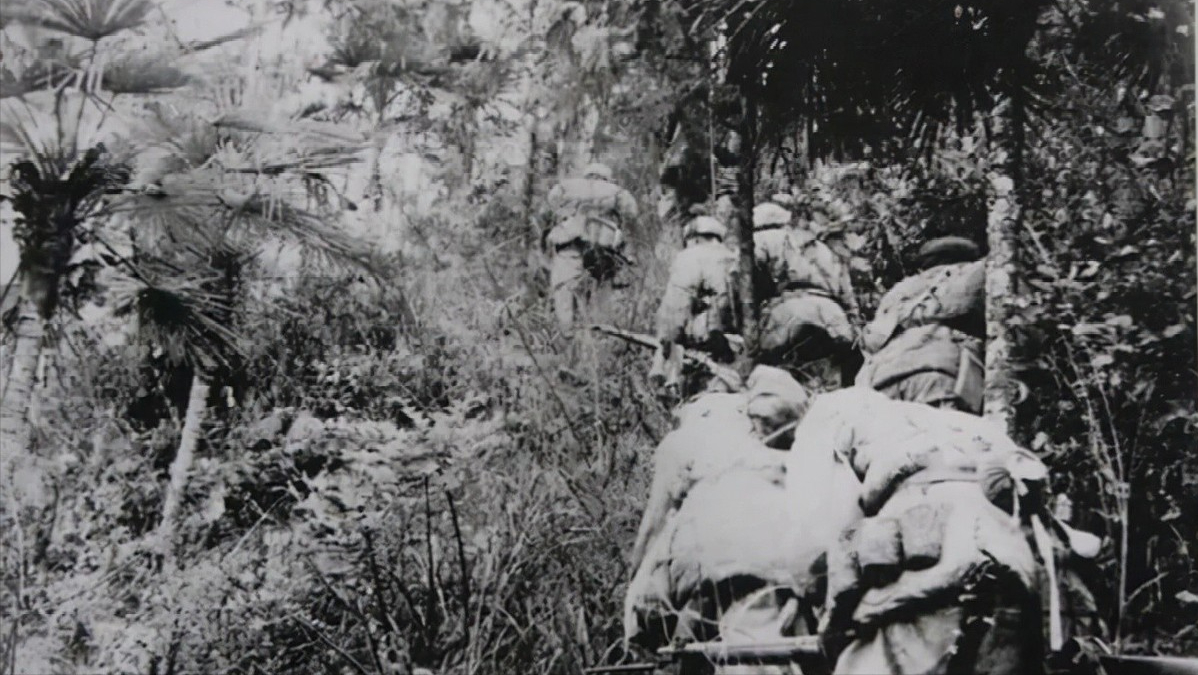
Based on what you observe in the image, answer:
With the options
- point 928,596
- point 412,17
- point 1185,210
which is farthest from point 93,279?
point 1185,210

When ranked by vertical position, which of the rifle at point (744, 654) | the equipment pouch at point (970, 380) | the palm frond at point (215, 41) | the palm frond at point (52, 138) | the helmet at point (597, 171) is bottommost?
the rifle at point (744, 654)

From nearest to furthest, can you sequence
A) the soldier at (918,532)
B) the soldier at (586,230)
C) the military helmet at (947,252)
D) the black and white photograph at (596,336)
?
the soldier at (918,532) < the black and white photograph at (596,336) < the military helmet at (947,252) < the soldier at (586,230)

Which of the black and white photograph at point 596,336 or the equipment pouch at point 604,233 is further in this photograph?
the equipment pouch at point 604,233

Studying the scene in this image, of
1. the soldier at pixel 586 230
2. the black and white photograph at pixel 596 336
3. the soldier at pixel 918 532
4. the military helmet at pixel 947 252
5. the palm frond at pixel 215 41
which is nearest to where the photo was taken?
the soldier at pixel 918 532

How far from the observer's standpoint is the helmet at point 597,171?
2.45m

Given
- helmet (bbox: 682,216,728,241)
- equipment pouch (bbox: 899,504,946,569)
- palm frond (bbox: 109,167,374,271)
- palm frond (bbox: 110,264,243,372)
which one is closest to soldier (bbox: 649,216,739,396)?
helmet (bbox: 682,216,728,241)

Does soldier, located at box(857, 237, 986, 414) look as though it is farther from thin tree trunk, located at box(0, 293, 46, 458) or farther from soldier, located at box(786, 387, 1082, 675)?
thin tree trunk, located at box(0, 293, 46, 458)

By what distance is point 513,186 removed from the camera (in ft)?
8.08

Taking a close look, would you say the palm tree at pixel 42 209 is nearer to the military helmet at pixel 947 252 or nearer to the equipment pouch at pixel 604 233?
the equipment pouch at pixel 604 233

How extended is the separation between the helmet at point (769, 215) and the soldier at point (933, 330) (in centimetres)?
26

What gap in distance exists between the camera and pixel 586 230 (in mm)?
2438

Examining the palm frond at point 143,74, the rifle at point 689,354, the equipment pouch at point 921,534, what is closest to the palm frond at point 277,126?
the palm frond at point 143,74

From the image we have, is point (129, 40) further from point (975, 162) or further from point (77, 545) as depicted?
point (975, 162)

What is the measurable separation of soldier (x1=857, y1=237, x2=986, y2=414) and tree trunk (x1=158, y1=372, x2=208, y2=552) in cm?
131
